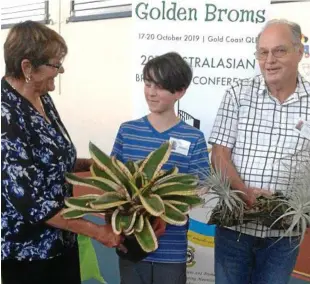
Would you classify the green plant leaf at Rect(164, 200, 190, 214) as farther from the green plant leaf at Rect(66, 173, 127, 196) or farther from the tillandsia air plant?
the green plant leaf at Rect(66, 173, 127, 196)

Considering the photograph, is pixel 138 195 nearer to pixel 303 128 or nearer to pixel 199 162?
pixel 199 162

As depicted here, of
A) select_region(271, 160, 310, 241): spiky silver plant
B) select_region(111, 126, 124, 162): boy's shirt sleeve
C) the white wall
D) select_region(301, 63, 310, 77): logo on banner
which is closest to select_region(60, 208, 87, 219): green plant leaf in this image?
select_region(111, 126, 124, 162): boy's shirt sleeve

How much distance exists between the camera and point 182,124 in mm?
2002

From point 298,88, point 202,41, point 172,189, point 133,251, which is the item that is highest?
point 202,41

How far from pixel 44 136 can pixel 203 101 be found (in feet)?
3.30

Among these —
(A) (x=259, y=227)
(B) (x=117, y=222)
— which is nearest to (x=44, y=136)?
(B) (x=117, y=222)

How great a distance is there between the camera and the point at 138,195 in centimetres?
173

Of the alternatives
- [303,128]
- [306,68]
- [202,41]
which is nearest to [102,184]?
[303,128]

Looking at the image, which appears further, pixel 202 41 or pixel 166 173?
pixel 202 41

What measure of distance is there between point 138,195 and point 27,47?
63cm

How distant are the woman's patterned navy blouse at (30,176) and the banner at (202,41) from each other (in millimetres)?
759

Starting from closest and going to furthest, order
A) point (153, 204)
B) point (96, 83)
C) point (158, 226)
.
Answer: point (153, 204) → point (158, 226) → point (96, 83)

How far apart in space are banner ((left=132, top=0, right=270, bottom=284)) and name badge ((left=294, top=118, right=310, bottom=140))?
0.59 meters

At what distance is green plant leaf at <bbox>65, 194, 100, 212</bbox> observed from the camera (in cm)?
174
